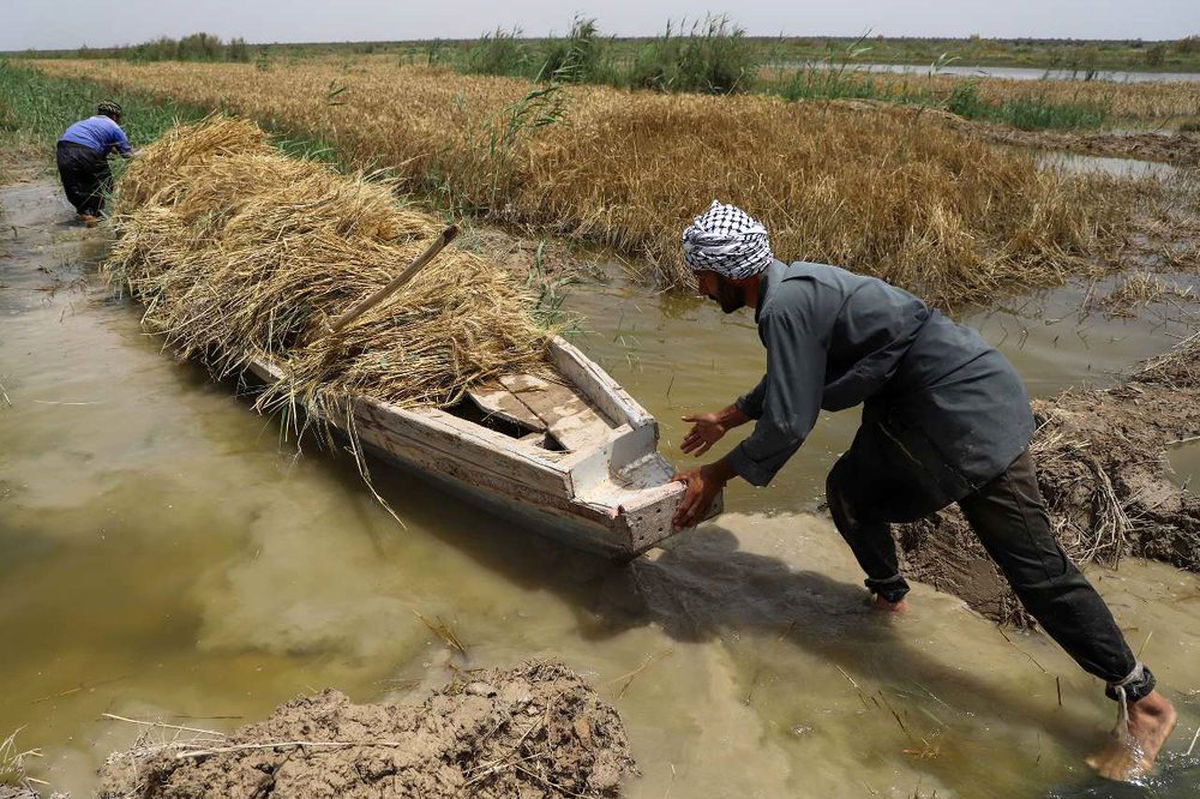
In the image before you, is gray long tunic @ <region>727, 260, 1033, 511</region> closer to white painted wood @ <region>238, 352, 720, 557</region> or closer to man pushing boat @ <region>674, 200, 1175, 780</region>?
man pushing boat @ <region>674, 200, 1175, 780</region>

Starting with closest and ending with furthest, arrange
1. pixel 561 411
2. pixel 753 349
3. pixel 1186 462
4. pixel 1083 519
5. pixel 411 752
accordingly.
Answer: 1. pixel 411 752
2. pixel 1083 519
3. pixel 561 411
4. pixel 1186 462
5. pixel 753 349

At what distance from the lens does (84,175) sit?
815cm

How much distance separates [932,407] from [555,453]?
144 cm

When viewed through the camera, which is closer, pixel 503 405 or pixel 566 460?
pixel 566 460

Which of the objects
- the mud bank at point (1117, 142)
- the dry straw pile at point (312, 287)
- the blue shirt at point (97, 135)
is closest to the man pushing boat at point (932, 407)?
the dry straw pile at point (312, 287)

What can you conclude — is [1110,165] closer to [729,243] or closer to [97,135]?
[729,243]

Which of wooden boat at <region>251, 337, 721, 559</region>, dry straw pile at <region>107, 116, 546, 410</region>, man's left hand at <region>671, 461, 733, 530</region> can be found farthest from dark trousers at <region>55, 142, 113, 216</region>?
man's left hand at <region>671, 461, 733, 530</region>

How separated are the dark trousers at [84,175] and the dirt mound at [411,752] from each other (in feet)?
23.8

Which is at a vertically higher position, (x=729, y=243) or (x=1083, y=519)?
(x=729, y=243)

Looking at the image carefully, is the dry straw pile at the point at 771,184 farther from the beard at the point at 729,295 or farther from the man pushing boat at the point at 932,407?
the man pushing boat at the point at 932,407

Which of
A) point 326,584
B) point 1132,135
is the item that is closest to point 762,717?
point 326,584

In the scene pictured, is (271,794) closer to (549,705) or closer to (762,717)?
(549,705)

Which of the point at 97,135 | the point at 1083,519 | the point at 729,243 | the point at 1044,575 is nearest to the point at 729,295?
the point at 729,243

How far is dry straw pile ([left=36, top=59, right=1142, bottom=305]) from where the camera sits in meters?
6.79
